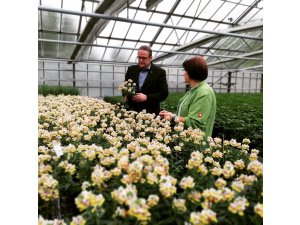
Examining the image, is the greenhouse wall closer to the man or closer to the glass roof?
the glass roof

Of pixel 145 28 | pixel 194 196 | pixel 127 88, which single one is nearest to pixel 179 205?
pixel 194 196

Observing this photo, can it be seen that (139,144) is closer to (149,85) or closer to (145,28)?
(149,85)

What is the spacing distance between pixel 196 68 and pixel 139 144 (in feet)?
3.21

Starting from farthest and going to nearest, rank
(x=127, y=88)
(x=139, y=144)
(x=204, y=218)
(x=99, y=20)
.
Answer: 1. (x=99, y=20)
2. (x=127, y=88)
3. (x=139, y=144)
4. (x=204, y=218)

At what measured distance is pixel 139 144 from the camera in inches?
63.4

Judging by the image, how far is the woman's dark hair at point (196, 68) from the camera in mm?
2203

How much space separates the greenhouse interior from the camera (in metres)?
0.93

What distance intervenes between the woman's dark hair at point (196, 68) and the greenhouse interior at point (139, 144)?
11cm

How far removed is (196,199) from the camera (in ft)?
3.13

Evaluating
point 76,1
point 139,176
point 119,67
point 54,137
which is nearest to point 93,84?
point 119,67

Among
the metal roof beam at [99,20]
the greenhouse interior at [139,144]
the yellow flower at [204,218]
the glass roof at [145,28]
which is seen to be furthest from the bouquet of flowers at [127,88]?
the glass roof at [145,28]

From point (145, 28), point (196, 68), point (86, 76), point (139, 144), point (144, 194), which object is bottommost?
point (144, 194)

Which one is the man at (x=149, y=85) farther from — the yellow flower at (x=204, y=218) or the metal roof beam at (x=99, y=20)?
the yellow flower at (x=204, y=218)

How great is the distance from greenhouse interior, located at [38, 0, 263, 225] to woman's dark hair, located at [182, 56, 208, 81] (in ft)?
0.38
